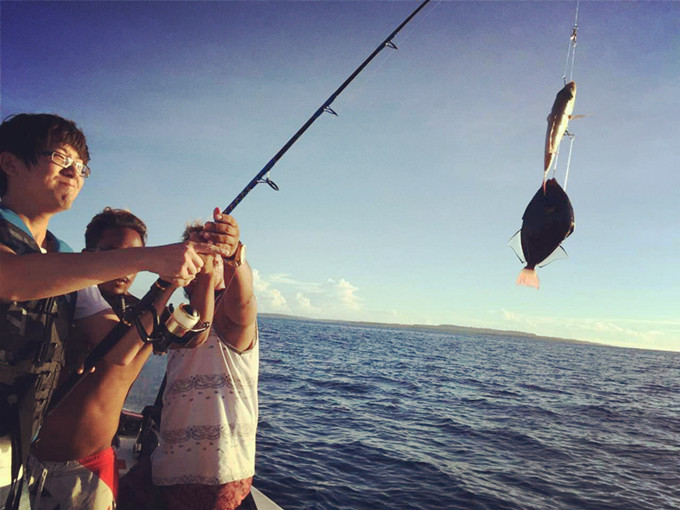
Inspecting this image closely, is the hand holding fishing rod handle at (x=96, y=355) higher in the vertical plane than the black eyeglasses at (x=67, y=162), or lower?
lower

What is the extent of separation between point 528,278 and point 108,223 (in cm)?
323

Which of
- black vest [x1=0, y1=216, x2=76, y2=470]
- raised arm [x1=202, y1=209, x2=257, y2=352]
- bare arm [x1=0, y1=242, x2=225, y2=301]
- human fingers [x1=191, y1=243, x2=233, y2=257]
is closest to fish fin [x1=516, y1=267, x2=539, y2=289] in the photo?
raised arm [x1=202, y1=209, x2=257, y2=352]

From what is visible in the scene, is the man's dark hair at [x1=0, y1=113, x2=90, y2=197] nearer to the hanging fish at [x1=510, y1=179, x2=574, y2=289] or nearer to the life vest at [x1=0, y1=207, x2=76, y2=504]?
the life vest at [x1=0, y1=207, x2=76, y2=504]

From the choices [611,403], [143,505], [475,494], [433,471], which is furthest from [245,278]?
[611,403]

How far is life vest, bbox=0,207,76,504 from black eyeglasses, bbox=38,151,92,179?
30 cm

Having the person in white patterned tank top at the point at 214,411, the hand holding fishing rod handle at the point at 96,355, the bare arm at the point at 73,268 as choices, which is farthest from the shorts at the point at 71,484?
the bare arm at the point at 73,268

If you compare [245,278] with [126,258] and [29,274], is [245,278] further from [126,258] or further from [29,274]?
[29,274]

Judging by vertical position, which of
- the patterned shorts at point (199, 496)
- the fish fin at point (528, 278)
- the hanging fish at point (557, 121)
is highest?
the hanging fish at point (557, 121)

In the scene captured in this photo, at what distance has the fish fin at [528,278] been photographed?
3.29 meters

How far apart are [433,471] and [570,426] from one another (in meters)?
8.03

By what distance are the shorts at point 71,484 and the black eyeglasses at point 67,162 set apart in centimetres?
141

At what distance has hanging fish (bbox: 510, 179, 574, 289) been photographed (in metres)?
3.20

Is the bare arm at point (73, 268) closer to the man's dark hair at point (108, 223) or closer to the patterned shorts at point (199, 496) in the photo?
the man's dark hair at point (108, 223)

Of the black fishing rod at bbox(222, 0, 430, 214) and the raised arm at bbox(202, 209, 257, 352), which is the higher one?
the black fishing rod at bbox(222, 0, 430, 214)
